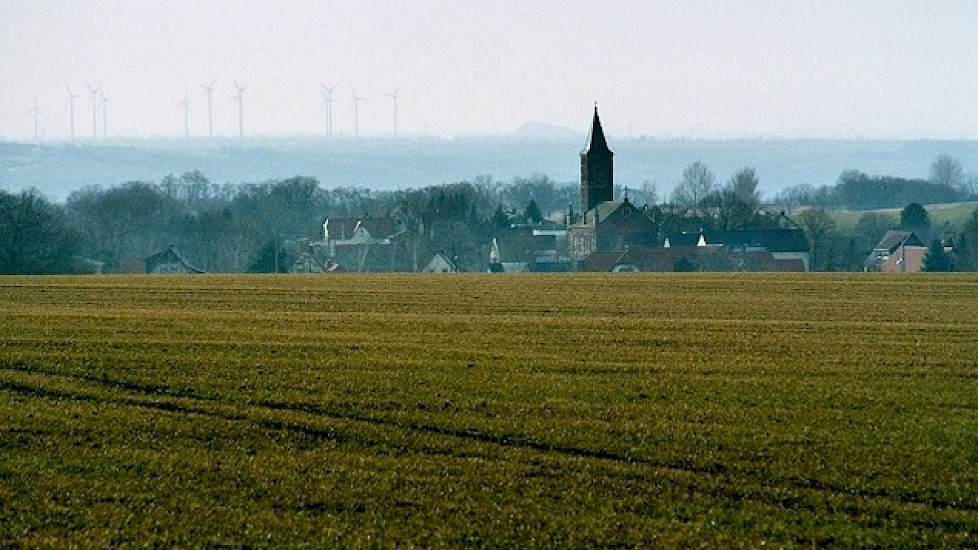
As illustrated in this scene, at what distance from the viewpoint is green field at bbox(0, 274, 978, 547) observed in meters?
14.6

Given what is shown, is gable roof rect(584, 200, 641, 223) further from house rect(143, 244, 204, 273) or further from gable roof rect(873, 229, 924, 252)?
house rect(143, 244, 204, 273)

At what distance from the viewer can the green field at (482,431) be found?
14555mm

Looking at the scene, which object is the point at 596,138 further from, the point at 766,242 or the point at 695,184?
the point at 695,184

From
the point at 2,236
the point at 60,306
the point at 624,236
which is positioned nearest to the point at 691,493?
the point at 60,306

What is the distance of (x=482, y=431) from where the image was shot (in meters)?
18.8

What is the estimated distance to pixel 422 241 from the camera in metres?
124

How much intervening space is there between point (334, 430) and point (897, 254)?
108455 mm

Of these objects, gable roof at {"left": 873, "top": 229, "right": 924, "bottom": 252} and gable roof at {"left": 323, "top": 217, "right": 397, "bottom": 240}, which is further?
gable roof at {"left": 323, "top": 217, "right": 397, "bottom": 240}

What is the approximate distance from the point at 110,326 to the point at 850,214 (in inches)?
6298

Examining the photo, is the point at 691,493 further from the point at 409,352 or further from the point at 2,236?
the point at 2,236

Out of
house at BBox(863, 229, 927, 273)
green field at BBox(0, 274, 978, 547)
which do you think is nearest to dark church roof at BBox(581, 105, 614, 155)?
house at BBox(863, 229, 927, 273)

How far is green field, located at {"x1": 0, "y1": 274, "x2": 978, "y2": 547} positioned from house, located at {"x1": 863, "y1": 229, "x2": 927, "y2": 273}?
81994mm

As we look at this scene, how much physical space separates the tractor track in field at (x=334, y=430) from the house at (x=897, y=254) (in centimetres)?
9183

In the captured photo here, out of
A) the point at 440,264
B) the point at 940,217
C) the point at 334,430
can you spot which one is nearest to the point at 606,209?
the point at 440,264
